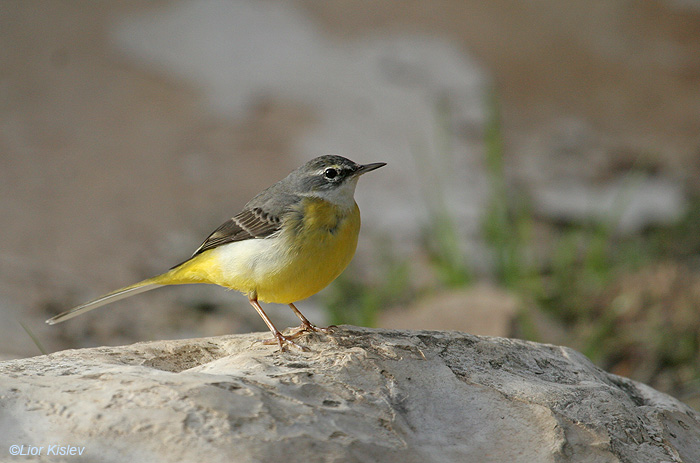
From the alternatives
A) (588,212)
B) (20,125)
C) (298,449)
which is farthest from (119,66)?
(298,449)

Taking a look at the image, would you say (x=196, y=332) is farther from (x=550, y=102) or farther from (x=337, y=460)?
(x=550, y=102)

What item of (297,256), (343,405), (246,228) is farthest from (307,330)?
(343,405)

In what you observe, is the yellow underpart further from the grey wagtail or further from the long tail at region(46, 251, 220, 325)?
the long tail at region(46, 251, 220, 325)

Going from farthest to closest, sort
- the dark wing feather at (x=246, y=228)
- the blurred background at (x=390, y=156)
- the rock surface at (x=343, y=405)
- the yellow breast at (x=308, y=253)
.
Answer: the blurred background at (x=390, y=156)
the dark wing feather at (x=246, y=228)
the yellow breast at (x=308, y=253)
the rock surface at (x=343, y=405)

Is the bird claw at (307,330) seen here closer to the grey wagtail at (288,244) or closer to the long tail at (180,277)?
the grey wagtail at (288,244)

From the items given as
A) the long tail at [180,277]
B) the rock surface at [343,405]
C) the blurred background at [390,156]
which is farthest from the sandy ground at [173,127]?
the rock surface at [343,405]

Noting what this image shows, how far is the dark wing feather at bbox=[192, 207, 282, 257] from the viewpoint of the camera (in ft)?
16.9

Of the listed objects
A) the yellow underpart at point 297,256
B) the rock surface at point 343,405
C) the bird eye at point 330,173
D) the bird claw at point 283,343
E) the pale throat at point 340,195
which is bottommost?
the rock surface at point 343,405

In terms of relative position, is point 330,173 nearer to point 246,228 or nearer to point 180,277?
point 246,228

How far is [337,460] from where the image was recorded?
124 inches

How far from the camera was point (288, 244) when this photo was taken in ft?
16.1

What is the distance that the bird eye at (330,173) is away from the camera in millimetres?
5391

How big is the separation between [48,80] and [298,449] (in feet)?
33.7

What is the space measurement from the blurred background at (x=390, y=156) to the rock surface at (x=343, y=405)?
320cm
